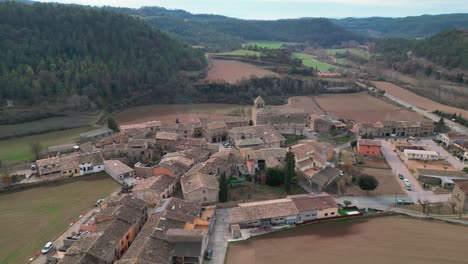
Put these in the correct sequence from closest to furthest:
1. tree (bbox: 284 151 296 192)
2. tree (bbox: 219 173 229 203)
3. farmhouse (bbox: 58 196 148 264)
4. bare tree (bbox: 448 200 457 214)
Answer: farmhouse (bbox: 58 196 148 264), bare tree (bbox: 448 200 457 214), tree (bbox: 219 173 229 203), tree (bbox: 284 151 296 192)

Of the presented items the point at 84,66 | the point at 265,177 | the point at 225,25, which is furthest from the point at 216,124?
the point at 225,25

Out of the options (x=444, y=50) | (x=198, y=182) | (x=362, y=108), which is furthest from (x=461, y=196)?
(x=444, y=50)

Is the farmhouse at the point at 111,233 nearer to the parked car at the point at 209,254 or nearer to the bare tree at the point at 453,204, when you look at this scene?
the parked car at the point at 209,254

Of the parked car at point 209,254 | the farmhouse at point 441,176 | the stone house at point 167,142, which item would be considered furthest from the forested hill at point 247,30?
the parked car at point 209,254

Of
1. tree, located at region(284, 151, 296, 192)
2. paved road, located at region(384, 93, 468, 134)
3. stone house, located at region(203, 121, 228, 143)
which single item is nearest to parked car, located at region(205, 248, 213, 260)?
tree, located at region(284, 151, 296, 192)

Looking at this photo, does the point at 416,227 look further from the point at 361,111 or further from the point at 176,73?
the point at 176,73

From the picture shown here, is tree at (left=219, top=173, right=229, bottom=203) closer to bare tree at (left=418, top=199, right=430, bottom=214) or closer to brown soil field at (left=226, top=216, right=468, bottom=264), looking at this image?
brown soil field at (left=226, top=216, right=468, bottom=264)
